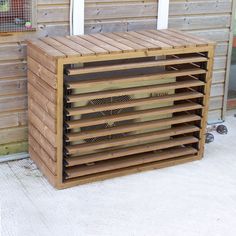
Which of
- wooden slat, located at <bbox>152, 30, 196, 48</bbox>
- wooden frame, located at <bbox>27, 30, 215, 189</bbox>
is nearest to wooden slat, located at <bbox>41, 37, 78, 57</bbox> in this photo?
wooden frame, located at <bbox>27, 30, 215, 189</bbox>

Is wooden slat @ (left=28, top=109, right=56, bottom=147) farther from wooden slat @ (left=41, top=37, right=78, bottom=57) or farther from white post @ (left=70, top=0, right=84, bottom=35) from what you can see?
white post @ (left=70, top=0, right=84, bottom=35)

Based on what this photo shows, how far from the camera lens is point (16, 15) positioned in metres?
3.79

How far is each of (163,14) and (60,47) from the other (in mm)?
1103

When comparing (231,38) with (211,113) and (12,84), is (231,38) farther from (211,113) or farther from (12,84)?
(12,84)

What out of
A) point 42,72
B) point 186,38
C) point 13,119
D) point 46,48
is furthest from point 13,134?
point 186,38

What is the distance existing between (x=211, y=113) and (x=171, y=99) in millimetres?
1108

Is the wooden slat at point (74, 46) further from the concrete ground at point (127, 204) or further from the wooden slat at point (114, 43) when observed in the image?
the concrete ground at point (127, 204)

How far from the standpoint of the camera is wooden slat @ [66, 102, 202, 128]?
3.60 meters

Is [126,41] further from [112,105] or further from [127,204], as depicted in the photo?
[127,204]

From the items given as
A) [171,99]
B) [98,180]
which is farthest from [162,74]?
[98,180]

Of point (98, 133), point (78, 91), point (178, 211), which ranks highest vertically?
point (78, 91)

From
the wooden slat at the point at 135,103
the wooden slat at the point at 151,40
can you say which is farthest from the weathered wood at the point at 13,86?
the wooden slat at the point at 151,40

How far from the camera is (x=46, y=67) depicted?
3529mm

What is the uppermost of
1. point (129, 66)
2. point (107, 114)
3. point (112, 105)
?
point (129, 66)
